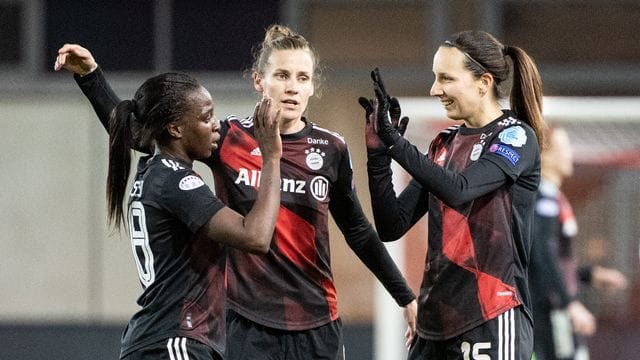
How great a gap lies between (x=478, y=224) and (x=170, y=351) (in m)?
1.09

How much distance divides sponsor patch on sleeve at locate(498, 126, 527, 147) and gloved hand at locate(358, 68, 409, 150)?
33 centimetres

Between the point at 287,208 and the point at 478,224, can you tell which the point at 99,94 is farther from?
the point at 478,224

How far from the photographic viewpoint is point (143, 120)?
3.85 meters

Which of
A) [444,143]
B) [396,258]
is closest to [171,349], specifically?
[444,143]


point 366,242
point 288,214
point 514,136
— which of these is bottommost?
point 366,242

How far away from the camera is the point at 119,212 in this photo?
3.85 m

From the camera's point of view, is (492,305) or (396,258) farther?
(396,258)

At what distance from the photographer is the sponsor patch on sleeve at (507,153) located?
4.09m

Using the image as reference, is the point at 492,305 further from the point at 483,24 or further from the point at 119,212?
the point at 483,24

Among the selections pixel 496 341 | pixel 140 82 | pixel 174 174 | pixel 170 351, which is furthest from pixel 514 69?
pixel 140 82

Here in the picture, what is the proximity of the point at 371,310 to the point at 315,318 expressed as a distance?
606 centimetres

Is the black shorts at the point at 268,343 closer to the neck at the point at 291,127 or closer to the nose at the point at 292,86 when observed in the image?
the neck at the point at 291,127

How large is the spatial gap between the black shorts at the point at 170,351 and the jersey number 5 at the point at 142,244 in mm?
188

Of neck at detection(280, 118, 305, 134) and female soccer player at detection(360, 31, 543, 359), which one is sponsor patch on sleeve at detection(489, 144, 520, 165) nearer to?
female soccer player at detection(360, 31, 543, 359)
